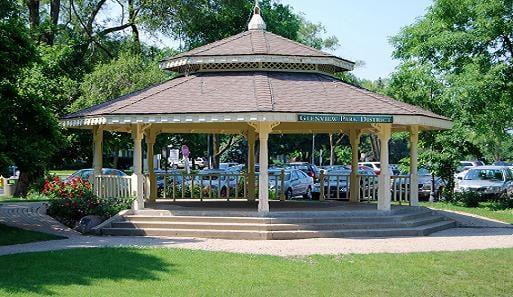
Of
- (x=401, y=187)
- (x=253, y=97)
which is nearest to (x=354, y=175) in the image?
(x=401, y=187)

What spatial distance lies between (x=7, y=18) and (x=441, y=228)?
13270mm

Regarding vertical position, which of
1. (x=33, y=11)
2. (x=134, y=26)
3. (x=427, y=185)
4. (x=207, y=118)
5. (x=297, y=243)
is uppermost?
(x=134, y=26)

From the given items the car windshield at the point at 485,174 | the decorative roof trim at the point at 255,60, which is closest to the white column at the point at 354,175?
the decorative roof trim at the point at 255,60

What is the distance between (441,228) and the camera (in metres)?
19.8

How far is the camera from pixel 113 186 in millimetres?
19891

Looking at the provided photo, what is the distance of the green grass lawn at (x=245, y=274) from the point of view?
35.7 ft

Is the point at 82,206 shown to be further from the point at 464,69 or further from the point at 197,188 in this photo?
the point at 464,69

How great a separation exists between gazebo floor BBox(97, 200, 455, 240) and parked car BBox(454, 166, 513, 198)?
13.1 meters

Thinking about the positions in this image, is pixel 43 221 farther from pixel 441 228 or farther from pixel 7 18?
pixel 441 228

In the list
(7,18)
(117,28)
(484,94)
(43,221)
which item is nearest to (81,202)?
(43,221)

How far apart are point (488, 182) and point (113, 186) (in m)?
18.9

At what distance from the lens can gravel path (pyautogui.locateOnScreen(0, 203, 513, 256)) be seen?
49.4ft

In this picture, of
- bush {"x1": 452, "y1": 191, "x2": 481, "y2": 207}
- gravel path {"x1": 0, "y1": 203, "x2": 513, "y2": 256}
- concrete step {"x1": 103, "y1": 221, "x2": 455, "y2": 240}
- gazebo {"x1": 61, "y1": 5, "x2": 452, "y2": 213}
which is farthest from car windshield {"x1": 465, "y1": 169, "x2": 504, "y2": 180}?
concrete step {"x1": 103, "y1": 221, "x2": 455, "y2": 240}

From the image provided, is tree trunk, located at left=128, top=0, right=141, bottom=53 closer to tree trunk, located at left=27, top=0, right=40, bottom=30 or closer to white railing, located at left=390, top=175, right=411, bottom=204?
tree trunk, located at left=27, top=0, right=40, bottom=30
